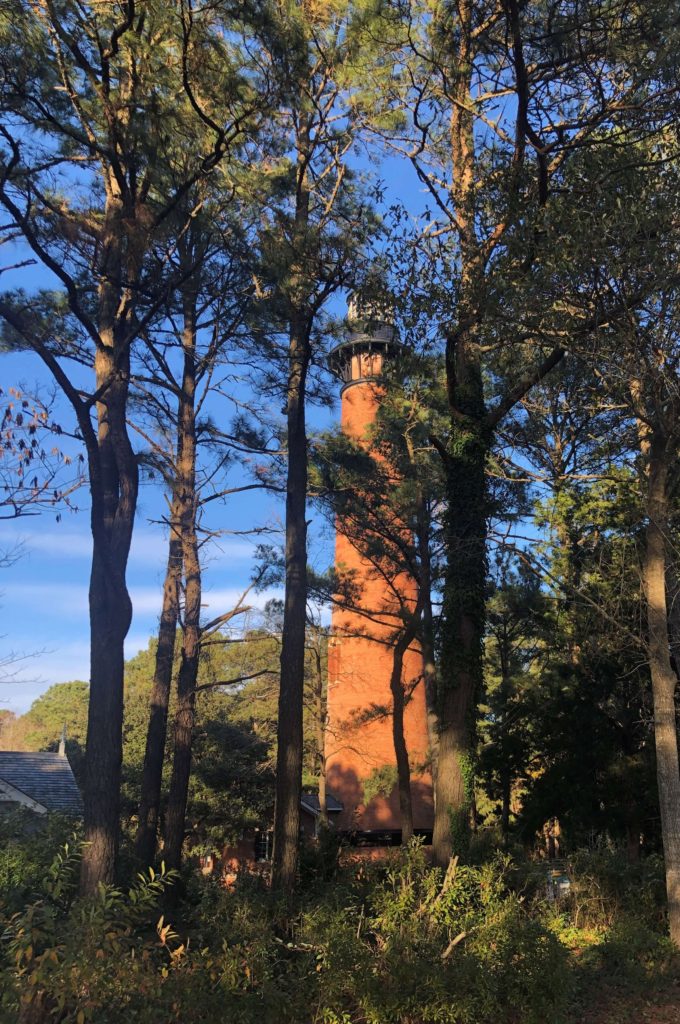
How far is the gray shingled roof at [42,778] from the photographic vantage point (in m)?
21.4

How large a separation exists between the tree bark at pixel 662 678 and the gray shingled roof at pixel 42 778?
16.2 meters

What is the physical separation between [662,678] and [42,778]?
1933cm

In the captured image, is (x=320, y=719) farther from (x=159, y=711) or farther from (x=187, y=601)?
(x=187, y=601)

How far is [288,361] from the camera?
459 inches

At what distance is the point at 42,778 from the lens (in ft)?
74.5

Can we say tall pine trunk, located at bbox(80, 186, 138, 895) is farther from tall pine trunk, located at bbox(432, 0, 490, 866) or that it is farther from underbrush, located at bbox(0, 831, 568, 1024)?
tall pine trunk, located at bbox(432, 0, 490, 866)

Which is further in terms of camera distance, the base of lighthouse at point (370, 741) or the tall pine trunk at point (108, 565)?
the base of lighthouse at point (370, 741)

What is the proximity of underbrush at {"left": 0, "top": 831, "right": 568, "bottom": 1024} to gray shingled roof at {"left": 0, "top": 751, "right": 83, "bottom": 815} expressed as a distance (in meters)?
16.3

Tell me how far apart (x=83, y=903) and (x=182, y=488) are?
36.3 ft

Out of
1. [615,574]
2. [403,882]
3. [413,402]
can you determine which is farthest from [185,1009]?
[413,402]

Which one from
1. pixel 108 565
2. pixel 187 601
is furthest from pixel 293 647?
pixel 187 601

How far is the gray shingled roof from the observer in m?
21.4

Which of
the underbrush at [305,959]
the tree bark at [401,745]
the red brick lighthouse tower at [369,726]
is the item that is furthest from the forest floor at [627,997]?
the red brick lighthouse tower at [369,726]

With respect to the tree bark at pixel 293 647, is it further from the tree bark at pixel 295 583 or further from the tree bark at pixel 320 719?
the tree bark at pixel 320 719
